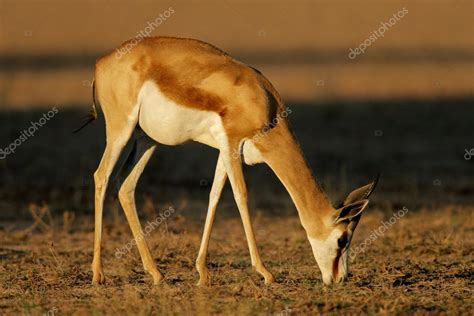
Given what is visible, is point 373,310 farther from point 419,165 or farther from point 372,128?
point 372,128

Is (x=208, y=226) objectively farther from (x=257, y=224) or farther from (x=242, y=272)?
(x=257, y=224)

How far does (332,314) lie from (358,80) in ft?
61.4

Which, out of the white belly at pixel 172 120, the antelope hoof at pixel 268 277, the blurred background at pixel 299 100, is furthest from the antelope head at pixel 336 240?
the blurred background at pixel 299 100

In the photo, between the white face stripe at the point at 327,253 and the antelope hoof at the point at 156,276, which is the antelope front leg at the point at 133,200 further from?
the white face stripe at the point at 327,253

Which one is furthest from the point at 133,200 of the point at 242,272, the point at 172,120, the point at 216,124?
the point at 216,124

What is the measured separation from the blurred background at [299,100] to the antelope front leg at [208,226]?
9.79ft

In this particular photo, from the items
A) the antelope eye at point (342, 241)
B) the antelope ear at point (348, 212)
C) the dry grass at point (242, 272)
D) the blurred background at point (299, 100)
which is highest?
the antelope ear at point (348, 212)

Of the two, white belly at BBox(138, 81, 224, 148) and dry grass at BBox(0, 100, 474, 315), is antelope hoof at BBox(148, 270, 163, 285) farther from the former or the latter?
white belly at BBox(138, 81, 224, 148)

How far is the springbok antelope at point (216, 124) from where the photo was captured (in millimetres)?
9203

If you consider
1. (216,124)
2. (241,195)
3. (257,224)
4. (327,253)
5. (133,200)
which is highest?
(216,124)

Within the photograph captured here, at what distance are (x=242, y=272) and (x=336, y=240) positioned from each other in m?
1.36

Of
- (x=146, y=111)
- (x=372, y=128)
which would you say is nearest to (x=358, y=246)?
(x=146, y=111)

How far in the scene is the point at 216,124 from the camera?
9336 millimetres

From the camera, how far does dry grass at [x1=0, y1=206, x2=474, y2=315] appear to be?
331 inches
